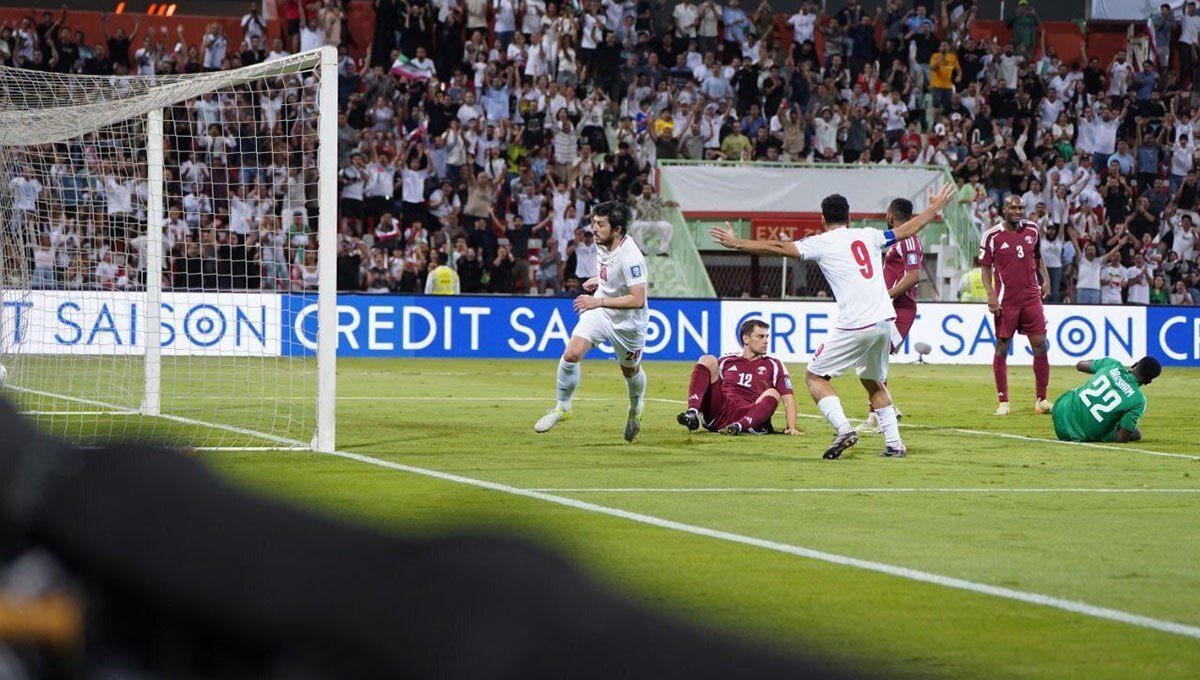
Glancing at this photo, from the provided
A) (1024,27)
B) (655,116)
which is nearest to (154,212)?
(655,116)

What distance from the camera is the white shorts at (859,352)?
38.1ft

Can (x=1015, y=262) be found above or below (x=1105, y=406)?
above

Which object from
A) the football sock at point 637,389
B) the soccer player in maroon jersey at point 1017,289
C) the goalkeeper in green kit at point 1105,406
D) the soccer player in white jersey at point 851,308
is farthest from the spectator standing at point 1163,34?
the soccer player in white jersey at point 851,308

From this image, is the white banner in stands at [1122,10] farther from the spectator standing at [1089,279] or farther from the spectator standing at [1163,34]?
the spectator standing at [1089,279]

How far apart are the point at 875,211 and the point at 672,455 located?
20.9 m

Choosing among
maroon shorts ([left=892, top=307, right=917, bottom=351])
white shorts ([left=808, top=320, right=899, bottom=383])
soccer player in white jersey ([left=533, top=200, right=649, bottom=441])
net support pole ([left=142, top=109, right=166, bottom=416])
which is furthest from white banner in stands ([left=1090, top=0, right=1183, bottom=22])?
net support pole ([left=142, top=109, right=166, bottom=416])

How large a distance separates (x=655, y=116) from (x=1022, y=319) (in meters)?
16.2

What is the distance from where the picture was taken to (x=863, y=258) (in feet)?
38.7

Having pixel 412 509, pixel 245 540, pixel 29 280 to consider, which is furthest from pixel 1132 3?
pixel 245 540

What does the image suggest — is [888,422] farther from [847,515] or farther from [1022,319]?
[1022,319]

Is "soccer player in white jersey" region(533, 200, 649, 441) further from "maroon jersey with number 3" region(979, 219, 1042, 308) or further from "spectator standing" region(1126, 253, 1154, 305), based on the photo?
"spectator standing" region(1126, 253, 1154, 305)

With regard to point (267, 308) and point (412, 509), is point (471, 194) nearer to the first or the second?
point (267, 308)

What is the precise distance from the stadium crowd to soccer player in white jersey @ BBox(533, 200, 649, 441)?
12.8 metres

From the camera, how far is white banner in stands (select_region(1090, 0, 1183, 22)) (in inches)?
1486
